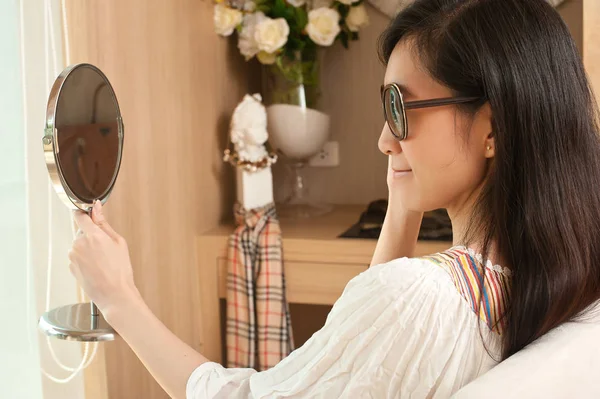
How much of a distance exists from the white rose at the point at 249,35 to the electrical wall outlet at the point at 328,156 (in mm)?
467

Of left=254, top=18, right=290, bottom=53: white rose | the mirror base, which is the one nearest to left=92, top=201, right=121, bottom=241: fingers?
the mirror base

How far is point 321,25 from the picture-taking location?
2.14 m

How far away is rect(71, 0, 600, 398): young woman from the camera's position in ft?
2.89

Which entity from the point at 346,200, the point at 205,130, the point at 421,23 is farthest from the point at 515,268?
the point at 346,200

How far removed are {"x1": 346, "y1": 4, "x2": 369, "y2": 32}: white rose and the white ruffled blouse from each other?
1.40 m

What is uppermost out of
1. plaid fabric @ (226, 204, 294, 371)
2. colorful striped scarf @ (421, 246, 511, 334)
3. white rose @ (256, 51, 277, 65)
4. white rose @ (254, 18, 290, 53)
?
white rose @ (254, 18, 290, 53)

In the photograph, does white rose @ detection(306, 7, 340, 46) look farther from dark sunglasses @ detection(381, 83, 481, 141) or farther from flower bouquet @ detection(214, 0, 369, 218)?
dark sunglasses @ detection(381, 83, 481, 141)

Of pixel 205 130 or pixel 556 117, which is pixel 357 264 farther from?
pixel 556 117

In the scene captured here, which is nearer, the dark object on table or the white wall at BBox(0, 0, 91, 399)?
the white wall at BBox(0, 0, 91, 399)

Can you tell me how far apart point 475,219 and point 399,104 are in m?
0.18

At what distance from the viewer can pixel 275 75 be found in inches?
88.3

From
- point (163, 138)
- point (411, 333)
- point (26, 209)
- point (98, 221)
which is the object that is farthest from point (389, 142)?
point (163, 138)

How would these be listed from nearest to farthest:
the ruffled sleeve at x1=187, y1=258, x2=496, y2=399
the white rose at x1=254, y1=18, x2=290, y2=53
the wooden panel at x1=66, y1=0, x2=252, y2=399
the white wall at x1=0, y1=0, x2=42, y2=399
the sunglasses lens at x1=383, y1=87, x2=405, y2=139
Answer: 1. the ruffled sleeve at x1=187, y1=258, x2=496, y2=399
2. the sunglasses lens at x1=383, y1=87, x2=405, y2=139
3. the white wall at x1=0, y1=0, x2=42, y2=399
4. the wooden panel at x1=66, y1=0, x2=252, y2=399
5. the white rose at x1=254, y1=18, x2=290, y2=53

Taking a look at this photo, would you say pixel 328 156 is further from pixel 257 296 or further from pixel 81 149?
pixel 81 149
